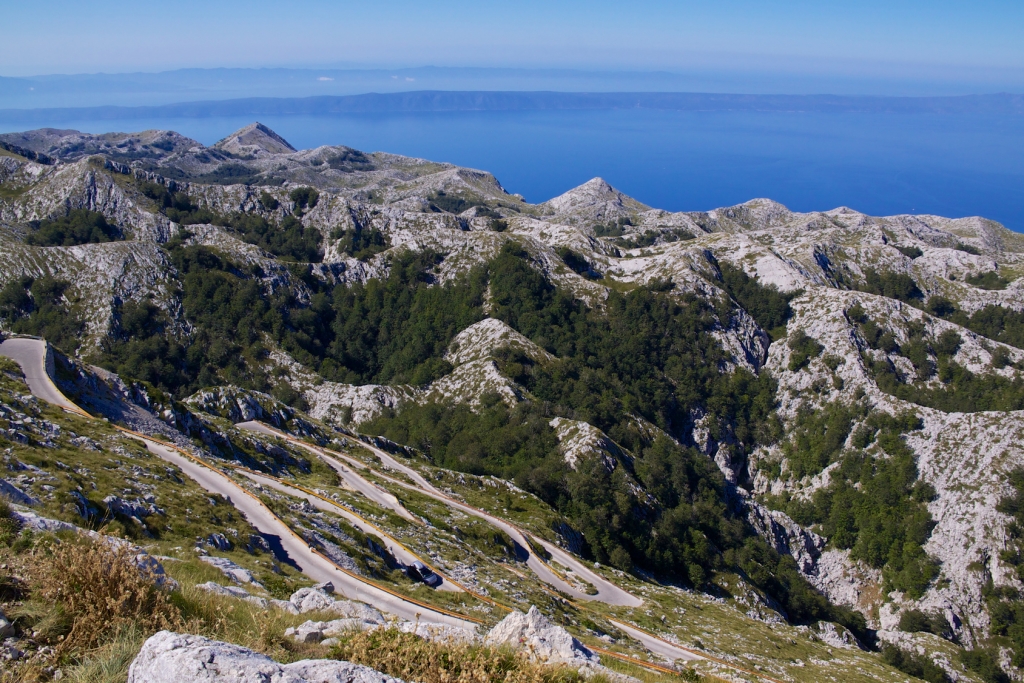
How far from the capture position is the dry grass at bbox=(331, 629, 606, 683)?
11.7 m

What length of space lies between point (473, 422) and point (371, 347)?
4525 centimetres

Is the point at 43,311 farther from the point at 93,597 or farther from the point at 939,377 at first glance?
the point at 939,377

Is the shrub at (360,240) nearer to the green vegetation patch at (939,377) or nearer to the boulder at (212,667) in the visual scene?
the green vegetation patch at (939,377)

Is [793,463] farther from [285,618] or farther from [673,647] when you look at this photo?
[285,618]

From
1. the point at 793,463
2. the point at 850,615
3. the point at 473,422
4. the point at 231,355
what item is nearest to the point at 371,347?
the point at 231,355

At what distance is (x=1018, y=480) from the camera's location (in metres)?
79.9

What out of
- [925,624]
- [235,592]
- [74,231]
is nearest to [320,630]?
[235,592]

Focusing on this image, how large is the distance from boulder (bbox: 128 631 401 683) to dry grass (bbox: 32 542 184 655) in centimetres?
171

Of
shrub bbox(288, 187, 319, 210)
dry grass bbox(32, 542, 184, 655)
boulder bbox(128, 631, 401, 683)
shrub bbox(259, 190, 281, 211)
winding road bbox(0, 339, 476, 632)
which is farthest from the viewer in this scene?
shrub bbox(288, 187, 319, 210)

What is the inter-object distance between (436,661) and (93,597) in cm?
708

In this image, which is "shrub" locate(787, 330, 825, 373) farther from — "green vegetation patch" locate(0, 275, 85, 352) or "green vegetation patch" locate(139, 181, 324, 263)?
"green vegetation patch" locate(0, 275, 85, 352)

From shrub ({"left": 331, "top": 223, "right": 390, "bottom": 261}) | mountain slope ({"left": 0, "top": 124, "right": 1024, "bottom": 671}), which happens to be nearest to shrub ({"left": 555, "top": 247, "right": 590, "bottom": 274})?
mountain slope ({"left": 0, "top": 124, "right": 1024, "bottom": 671})

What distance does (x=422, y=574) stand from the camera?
38406mm

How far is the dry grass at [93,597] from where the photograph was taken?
10602mm
